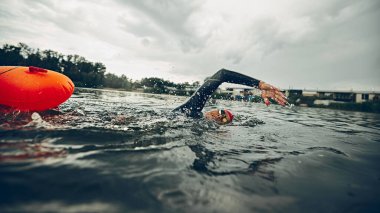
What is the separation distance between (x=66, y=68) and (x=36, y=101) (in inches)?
4558

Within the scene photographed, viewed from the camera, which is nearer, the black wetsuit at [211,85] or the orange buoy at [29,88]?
the orange buoy at [29,88]

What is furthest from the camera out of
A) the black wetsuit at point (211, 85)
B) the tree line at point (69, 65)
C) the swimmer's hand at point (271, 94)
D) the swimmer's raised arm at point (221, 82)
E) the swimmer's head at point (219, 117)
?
the tree line at point (69, 65)

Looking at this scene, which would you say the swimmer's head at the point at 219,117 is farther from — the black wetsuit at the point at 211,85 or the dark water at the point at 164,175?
the dark water at the point at 164,175

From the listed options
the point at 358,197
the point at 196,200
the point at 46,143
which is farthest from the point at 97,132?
the point at 358,197

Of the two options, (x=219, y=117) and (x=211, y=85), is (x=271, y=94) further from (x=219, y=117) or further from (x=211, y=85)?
(x=219, y=117)

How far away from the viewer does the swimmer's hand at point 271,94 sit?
5038mm

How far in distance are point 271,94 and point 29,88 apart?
223 inches

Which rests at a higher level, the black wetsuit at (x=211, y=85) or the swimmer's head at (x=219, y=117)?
the black wetsuit at (x=211, y=85)

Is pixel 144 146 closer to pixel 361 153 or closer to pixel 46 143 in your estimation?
pixel 46 143

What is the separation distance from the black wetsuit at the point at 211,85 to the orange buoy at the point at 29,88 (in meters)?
3.49

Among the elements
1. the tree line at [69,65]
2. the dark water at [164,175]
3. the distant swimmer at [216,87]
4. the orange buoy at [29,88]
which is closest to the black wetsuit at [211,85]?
the distant swimmer at [216,87]

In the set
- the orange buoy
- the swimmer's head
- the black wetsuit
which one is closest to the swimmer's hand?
the black wetsuit

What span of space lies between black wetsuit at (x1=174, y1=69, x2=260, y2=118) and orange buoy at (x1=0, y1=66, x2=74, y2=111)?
11.4ft

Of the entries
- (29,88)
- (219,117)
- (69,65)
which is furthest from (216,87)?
(69,65)
